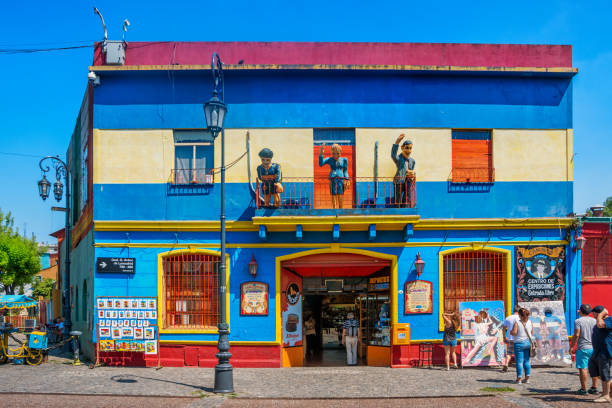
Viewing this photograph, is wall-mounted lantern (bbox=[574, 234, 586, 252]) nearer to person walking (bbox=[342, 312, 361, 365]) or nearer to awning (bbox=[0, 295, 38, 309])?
person walking (bbox=[342, 312, 361, 365])

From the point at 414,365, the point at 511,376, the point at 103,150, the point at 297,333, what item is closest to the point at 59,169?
the point at 103,150

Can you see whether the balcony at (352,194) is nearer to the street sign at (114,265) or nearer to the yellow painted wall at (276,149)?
the yellow painted wall at (276,149)

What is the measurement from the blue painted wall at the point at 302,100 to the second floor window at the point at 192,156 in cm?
30

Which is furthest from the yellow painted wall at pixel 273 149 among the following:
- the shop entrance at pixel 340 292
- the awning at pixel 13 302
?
the awning at pixel 13 302

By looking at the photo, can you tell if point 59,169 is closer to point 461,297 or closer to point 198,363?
point 198,363

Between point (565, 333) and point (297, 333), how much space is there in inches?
263

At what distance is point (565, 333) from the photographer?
50.9ft

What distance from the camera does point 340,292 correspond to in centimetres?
1755

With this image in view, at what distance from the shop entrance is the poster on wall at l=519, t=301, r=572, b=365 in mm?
3632

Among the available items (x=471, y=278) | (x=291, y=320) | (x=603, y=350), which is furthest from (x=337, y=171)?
(x=603, y=350)

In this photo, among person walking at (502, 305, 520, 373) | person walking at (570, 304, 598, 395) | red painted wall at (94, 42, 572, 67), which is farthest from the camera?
red painted wall at (94, 42, 572, 67)

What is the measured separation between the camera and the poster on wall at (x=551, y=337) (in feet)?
50.8

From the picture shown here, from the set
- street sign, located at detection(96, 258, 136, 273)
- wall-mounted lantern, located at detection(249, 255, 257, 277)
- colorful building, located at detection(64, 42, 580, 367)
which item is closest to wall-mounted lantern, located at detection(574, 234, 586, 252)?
colorful building, located at detection(64, 42, 580, 367)

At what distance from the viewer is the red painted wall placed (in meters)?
16.6
